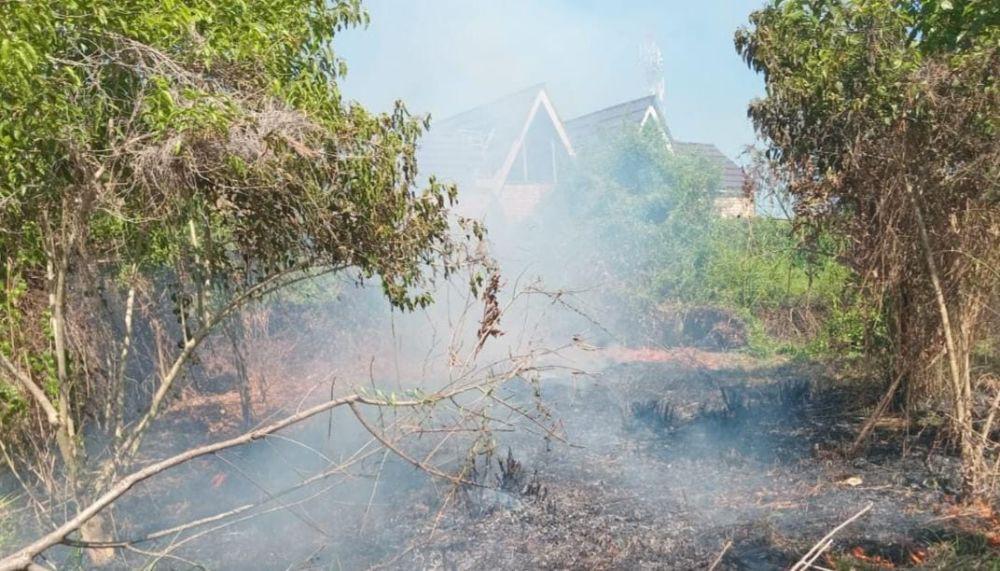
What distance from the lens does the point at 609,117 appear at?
20906 mm

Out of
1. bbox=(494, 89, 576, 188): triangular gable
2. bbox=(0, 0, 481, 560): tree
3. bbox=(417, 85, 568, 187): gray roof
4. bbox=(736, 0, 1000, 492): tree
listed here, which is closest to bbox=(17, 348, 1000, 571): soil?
bbox=(736, 0, 1000, 492): tree

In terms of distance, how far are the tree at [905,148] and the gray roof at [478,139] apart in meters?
10.4

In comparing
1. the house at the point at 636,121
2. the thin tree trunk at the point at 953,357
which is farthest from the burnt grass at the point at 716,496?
the house at the point at 636,121

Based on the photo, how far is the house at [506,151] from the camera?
17.0m

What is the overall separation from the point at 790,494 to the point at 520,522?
2.22m

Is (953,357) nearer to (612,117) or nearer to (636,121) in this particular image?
(636,121)

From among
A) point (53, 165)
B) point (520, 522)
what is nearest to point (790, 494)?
point (520, 522)

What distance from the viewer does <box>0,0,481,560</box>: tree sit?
3.39 m

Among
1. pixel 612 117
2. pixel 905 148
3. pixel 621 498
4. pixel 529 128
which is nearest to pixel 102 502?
pixel 621 498

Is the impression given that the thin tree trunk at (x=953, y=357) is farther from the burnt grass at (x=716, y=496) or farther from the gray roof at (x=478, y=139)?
the gray roof at (x=478, y=139)

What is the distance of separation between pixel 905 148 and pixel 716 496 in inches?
120

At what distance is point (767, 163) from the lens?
6047 millimetres

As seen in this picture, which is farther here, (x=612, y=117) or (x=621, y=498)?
(x=612, y=117)

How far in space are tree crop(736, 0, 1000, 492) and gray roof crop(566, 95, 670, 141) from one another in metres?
13.0
